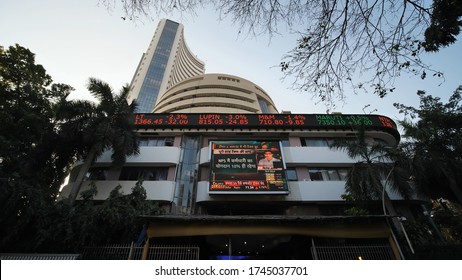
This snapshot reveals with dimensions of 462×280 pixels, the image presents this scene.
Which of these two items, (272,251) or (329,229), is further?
(272,251)

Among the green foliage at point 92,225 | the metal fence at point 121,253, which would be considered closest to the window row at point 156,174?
the green foliage at point 92,225

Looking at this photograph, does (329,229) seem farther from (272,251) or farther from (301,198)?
(301,198)

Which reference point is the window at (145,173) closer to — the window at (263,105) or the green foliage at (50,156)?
the green foliage at (50,156)

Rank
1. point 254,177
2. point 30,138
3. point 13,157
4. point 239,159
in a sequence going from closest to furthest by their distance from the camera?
1. point 13,157
2. point 30,138
3. point 254,177
4. point 239,159

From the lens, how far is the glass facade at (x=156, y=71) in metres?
73.6

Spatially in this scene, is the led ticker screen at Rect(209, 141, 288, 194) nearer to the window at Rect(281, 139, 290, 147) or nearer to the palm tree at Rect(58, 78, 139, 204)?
the window at Rect(281, 139, 290, 147)

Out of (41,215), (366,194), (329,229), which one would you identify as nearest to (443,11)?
(329,229)

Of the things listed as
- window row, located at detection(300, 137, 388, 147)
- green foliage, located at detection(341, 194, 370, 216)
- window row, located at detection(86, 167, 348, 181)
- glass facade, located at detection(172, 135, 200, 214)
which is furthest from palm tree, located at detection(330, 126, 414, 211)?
glass facade, located at detection(172, 135, 200, 214)

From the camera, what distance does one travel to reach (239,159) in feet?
51.2

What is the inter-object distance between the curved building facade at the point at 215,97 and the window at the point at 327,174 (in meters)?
15.7

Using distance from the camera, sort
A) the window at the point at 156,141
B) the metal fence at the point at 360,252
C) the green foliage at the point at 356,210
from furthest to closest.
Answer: the window at the point at 156,141 → the green foliage at the point at 356,210 → the metal fence at the point at 360,252

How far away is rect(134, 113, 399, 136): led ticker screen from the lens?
717 inches

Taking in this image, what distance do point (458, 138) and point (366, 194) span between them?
23.7ft

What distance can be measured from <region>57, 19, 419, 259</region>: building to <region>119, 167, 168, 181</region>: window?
0.08 metres
